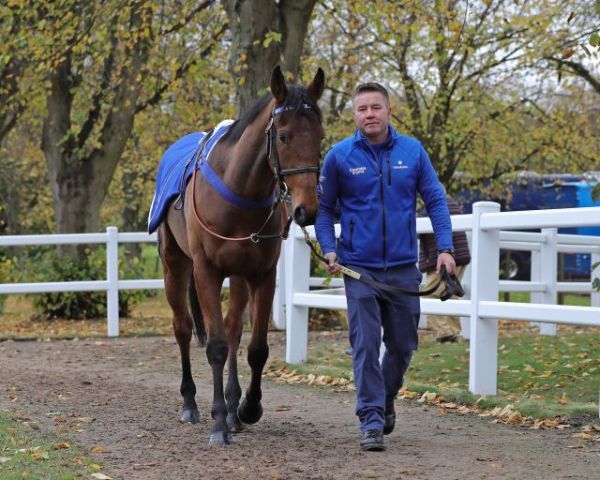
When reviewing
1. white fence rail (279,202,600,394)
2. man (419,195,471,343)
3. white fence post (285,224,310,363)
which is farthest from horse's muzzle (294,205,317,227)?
man (419,195,471,343)

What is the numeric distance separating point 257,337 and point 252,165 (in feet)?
3.93

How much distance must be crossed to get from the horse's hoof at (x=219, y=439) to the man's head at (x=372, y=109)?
194 centimetres

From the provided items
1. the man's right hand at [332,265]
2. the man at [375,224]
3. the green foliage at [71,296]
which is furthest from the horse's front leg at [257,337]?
the green foliage at [71,296]

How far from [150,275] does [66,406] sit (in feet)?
39.1

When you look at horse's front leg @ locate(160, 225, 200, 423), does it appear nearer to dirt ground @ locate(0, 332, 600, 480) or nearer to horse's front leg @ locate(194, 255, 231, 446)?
dirt ground @ locate(0, 332, 600, 480)

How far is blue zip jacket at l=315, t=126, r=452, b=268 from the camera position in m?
5.79

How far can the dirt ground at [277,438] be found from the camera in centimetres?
522

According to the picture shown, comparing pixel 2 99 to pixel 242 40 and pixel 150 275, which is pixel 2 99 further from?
pixel 242 40

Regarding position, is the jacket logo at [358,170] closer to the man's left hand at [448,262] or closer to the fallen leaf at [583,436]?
the man's left hand at [448,262]

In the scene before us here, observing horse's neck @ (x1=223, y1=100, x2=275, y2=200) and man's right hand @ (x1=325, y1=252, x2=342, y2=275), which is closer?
man's right hand @ (x1=325, y1=252, x2=342, y2=275)

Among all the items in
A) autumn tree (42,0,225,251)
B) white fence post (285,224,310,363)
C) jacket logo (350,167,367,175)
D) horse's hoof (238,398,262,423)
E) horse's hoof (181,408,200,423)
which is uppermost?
autumn tree (42,0,225,251)

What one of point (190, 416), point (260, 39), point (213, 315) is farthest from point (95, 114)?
point (213, 315)

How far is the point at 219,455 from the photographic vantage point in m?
5.71

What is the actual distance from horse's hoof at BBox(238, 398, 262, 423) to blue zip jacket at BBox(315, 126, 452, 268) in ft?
4.27
